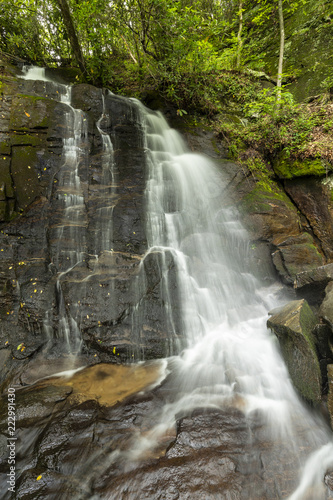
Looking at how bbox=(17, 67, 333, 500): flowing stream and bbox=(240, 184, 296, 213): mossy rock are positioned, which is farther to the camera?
bbox=(240, 184, 296, 213): mossy rock

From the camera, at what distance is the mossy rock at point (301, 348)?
3.26m

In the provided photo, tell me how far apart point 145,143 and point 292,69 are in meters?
Result: 7.03

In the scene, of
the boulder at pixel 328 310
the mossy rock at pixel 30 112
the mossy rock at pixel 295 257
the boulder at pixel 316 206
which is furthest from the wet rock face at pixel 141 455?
the mossy rock at pixel 30 112

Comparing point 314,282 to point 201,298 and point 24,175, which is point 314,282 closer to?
point 201,298

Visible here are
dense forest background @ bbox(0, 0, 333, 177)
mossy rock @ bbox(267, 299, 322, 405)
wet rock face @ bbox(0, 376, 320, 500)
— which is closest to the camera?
wet rock face @ bbox(0, 376, 320, 500)

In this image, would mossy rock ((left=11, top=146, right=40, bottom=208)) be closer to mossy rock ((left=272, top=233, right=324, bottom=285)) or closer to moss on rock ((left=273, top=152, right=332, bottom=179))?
mossy rock ((left=272, top=233, right=324, bottom=285))

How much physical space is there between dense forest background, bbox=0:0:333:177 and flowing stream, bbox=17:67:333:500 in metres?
1.76

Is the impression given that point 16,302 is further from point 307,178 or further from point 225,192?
point 307,178

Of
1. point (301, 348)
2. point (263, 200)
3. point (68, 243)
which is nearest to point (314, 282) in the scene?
point (301, 348)

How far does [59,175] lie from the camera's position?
5684 mm

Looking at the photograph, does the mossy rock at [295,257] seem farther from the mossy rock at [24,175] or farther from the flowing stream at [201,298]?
the mossy rock at [24,175]

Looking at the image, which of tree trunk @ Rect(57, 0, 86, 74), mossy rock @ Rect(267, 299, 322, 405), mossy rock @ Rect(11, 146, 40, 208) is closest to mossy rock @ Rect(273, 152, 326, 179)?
mossy rock @ Rect(267, 299, 322, 405)

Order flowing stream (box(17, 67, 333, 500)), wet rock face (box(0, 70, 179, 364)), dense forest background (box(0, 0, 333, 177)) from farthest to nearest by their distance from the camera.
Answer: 1. dense forest background (box(0, 0, 333, 177))
2. wet rock face (box(0, 70, 179, 364))
3. flowing stream (box(17, 67, 333, 500))

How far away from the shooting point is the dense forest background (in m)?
6.65
